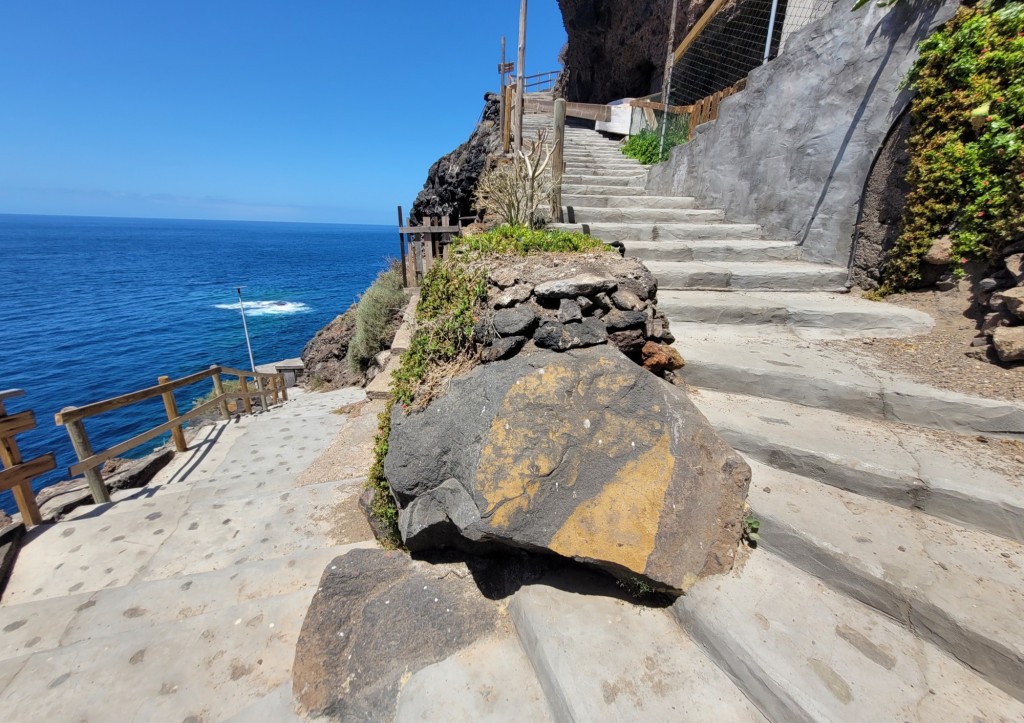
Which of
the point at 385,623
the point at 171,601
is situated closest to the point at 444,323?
the point at 385,623

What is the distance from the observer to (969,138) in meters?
3.70

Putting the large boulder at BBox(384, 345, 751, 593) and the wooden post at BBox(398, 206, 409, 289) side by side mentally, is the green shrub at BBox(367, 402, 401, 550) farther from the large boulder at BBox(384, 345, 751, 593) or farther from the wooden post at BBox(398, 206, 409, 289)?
the wooden post at BBox(398, 206, 409, 289)

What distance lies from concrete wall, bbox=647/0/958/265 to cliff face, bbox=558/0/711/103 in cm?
1106

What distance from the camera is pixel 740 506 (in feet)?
7.43

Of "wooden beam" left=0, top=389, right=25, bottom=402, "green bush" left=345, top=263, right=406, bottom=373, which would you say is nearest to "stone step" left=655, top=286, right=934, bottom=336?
"wooden beam" left=0, top=389, right=25, bottom=402

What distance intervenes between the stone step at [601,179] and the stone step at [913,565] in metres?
6.65

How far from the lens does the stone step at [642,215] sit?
20.5 ft

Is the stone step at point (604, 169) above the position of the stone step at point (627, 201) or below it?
above

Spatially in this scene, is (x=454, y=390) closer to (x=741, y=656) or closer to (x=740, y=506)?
(x=740, y=506)

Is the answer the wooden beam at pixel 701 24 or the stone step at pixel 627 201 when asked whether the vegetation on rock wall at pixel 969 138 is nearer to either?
the stone step at pixel 627 201

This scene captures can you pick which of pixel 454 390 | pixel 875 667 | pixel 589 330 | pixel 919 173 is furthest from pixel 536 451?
pixel 919 173

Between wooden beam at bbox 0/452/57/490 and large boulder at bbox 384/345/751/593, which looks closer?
large boulder at bbox 384/345/751/593

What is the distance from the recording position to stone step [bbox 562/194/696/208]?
668 cm

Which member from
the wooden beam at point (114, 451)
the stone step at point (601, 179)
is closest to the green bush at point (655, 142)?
the stone step at point (601, 179)
